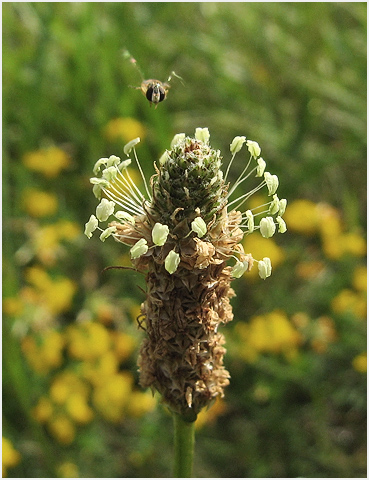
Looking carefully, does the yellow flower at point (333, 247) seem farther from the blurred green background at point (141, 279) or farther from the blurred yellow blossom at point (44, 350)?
the blurred yellow blossom at point (44, 350)

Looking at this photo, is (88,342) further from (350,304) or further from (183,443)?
(183,443)

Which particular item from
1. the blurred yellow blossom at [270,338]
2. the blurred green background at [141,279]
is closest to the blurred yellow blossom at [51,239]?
the blurred green background at [141,279]

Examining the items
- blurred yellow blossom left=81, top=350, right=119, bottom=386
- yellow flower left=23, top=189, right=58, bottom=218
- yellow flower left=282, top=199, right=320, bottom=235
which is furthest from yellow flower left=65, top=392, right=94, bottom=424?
yellow flower left=282, top=199, right=320, bottom=235

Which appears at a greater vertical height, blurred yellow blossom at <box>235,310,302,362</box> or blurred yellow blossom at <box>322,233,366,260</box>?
blurred yellow blossom at <box>322,233,366,260</box>

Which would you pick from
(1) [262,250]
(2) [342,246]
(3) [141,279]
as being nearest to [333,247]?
(2) [342,246]

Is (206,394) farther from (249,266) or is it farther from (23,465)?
(23,465)

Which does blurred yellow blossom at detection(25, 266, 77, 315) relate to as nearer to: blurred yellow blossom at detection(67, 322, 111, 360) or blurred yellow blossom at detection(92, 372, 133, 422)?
blurred yellow blossom at detection(67, 322, 111, 360)
